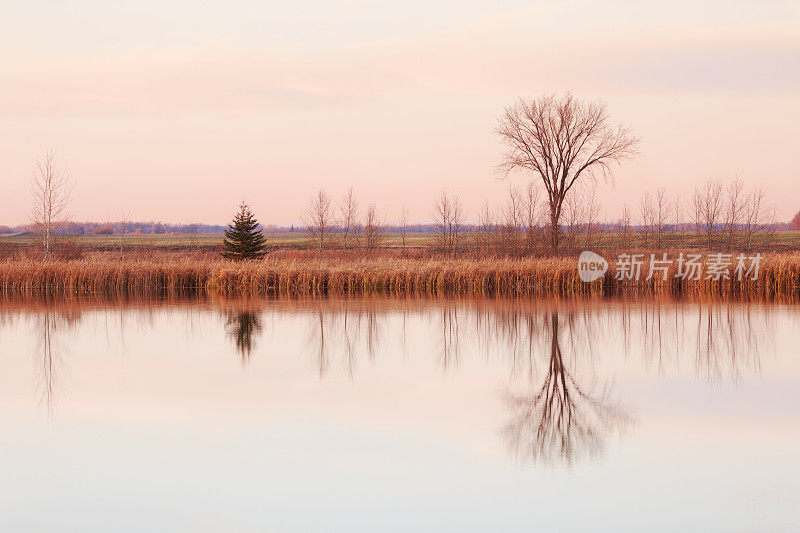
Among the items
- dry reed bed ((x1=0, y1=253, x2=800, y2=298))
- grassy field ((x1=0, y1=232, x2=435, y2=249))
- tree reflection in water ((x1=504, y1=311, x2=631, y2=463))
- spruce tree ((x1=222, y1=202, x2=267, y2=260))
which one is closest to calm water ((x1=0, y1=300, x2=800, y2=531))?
tree reflection in water ((x1=504, y1=311, x2=631, y2=463))

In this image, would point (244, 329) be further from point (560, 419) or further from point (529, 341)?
point (560, 419)

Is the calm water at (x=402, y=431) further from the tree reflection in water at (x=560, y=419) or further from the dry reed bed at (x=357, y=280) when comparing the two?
the dry reed bed at (x=357, y=280)

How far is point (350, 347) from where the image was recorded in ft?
45.0

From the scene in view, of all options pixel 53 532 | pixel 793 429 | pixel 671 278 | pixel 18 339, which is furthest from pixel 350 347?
pixel 671 278

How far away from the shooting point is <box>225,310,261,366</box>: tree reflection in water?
1338 cm

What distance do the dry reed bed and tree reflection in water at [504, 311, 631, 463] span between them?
51.0 feet

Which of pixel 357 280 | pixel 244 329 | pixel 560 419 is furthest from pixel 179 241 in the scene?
pixel 560 419

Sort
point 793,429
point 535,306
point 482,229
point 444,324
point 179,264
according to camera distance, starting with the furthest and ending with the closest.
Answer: point 482,229 → point 179,264 → point 535,306 → point 444,324 → point 793,429

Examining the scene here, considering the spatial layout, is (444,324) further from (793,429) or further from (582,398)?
(793,429)

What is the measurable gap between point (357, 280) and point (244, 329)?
11.2 metres

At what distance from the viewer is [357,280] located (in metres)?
27.3

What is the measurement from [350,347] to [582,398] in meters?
5.25

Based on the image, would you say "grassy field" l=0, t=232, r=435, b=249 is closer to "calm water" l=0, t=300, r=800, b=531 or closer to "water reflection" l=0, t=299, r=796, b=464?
"water reflection" l=0, t=299, r=796, b=464

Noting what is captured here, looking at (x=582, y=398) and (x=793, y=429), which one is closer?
(x=793, y=429)
